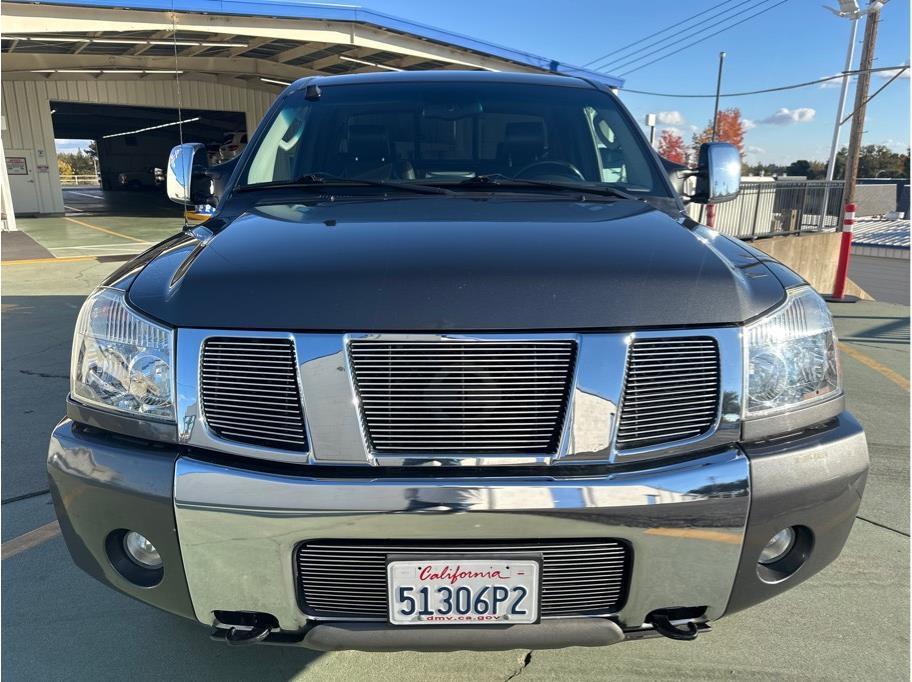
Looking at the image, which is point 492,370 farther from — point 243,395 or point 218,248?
point 218,248

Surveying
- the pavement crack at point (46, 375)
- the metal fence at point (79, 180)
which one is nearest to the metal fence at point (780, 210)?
the pavement crack at point (46, 375)

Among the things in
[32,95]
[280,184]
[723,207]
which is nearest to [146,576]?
[280,184]

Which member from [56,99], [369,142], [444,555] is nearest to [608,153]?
[369,142]

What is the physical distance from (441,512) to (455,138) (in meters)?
1.87

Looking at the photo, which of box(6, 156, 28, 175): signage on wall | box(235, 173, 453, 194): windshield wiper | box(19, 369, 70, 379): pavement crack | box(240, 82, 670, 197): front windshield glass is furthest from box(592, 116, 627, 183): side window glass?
box(6, 156, 28, 175): signage on wall

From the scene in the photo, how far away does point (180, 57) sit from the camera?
69.3ft

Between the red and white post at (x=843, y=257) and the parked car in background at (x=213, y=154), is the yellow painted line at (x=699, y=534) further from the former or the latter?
the red and white post at (x=843, y=257)

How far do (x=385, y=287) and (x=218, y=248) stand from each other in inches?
24.0

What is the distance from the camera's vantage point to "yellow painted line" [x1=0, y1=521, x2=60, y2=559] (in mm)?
2729

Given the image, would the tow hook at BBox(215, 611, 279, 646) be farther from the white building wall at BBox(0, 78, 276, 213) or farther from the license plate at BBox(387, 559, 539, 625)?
the white building wall at BBox(0, 78, 276, 213)

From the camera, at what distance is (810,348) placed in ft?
5.76

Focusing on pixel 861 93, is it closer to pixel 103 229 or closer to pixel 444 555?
pixel 444 555

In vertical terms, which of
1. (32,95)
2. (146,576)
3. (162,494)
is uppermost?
(32,95)

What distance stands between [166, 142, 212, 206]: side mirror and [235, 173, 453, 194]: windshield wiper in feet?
1.38
